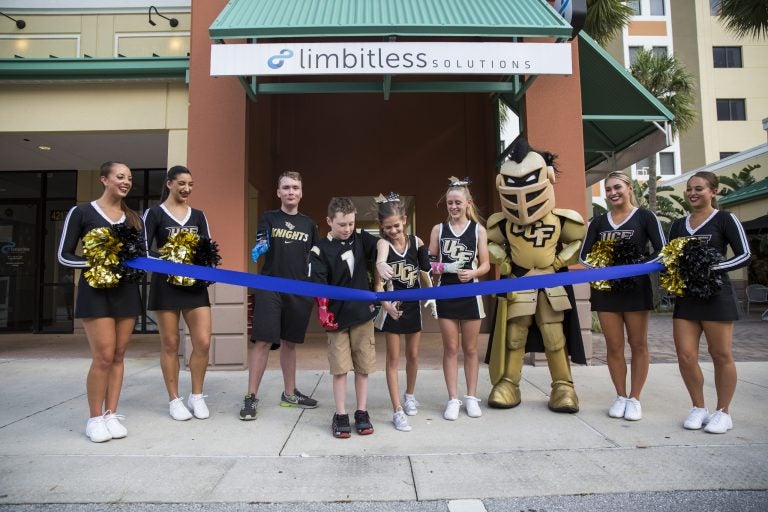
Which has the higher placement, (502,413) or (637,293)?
(637,293)

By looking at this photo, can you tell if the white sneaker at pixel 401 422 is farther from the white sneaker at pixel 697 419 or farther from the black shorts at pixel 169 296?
the white sneaker at pixel 697 419

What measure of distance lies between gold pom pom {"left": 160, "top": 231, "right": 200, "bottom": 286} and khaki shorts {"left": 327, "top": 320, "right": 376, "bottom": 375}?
1256 millimetres

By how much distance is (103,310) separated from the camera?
3.56m

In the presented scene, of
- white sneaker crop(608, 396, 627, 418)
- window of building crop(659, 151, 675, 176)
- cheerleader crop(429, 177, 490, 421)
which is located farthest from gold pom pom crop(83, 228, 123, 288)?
window of building crop(659, 151, 675, 176)

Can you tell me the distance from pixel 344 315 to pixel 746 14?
12.0 metres

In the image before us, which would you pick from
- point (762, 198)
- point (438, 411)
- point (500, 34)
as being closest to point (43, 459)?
point (438, 411)

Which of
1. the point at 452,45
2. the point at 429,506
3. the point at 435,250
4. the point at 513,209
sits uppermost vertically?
the point at 452,45

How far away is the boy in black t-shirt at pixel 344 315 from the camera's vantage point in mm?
3697

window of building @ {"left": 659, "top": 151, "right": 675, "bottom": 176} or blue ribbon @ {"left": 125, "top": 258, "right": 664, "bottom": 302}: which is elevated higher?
window of building @ {"left": 659, "top": 151, "right": 675, "bottom": 176}

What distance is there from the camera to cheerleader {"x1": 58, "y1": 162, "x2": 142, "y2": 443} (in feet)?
11.6

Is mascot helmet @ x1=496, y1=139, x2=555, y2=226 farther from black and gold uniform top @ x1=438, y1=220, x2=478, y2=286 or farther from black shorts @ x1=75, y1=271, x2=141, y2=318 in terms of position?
black shorts @ x1=75, y1=271, x2=141, y2=318

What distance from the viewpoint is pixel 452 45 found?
520 centimetres

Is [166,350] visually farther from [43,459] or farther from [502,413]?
[502,413]

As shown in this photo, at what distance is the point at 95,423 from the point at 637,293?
4.23 meters
